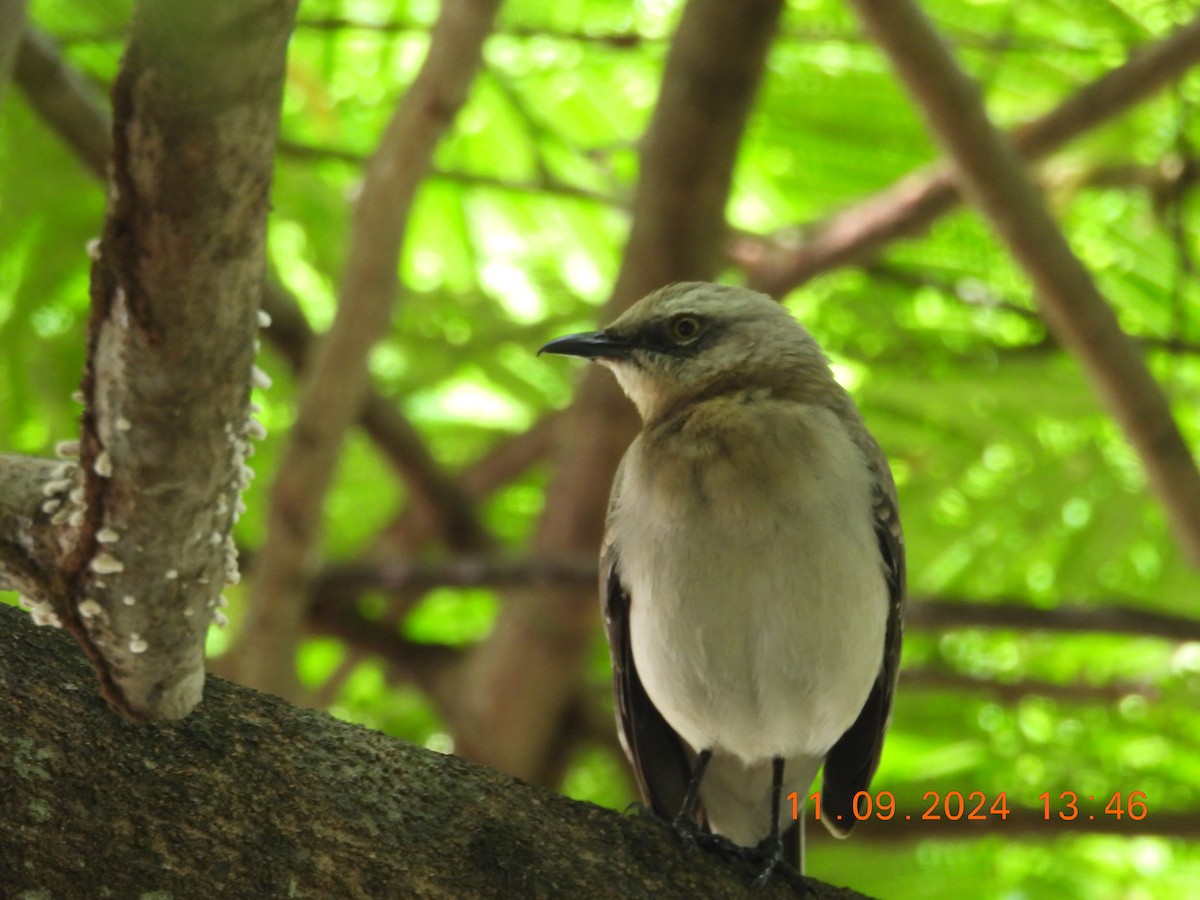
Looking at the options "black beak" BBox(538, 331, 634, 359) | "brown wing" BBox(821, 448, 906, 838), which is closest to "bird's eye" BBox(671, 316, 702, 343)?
"black beak" BBox(538, 331, 634, 359)

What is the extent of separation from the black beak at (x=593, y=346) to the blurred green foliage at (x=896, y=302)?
1.90 meters

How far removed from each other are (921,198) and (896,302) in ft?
3.58

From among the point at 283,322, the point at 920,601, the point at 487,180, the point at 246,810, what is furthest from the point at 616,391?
the point at 246,810

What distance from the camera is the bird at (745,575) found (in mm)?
4938

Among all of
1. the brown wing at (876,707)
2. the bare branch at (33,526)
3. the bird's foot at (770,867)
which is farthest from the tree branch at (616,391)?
the bare branch at (33,526)

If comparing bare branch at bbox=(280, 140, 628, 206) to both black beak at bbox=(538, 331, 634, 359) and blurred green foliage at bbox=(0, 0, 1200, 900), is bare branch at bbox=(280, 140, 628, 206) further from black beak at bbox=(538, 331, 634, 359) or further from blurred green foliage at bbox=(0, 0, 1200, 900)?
black beak at bbox=(538, 331, 634, 359)

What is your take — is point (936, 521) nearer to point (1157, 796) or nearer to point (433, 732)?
point (1157, 796)

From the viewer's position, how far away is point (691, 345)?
5871 millimetres

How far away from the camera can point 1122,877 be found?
8367 millimetres

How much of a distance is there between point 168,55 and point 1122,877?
8.08 metres

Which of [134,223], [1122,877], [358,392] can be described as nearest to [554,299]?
[358,392]

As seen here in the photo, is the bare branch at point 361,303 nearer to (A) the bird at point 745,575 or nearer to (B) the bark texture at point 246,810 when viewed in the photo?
(A) the bird at point 745,575

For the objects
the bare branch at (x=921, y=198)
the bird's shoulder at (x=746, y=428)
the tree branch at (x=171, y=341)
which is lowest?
the tree branch at (x=171, y=341)

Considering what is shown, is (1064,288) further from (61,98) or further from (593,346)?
(61,98)
